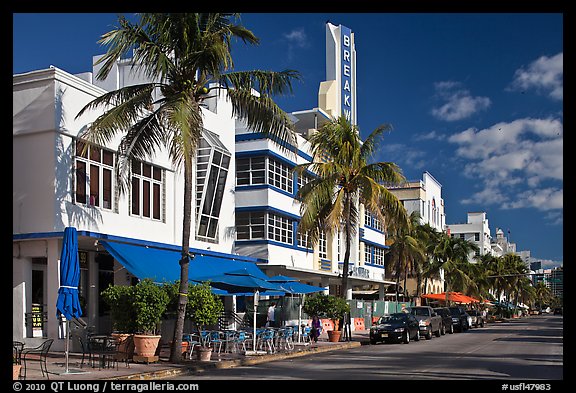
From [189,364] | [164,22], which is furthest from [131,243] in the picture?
[164,22]

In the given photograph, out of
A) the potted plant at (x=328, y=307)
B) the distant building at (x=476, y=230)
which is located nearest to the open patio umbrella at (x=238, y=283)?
the potted plant at (x=328, y=307)

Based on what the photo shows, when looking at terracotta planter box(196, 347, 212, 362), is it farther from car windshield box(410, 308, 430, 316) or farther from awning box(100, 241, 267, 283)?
car windshield box(410, 308, 430, 316)

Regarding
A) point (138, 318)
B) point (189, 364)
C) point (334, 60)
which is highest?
point (334, 60)

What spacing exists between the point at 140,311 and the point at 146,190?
8.49 m

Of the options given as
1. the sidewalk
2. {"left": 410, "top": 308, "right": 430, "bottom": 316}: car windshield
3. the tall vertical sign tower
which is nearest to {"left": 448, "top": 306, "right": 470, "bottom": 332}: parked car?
{"left": 410, "top": 308, "right": 430, "bottom": 316}: car windshield

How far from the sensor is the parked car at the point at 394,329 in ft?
105

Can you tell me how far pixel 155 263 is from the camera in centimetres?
2423

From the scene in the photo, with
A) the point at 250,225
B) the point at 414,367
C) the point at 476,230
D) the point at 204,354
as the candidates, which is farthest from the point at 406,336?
the point at 476,230

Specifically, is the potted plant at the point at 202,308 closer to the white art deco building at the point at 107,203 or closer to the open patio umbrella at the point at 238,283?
the open patio umbrella at the point at 238,283

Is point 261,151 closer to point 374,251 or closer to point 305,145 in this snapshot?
point 305,145

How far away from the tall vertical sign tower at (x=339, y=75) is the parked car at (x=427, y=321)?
1629 cm

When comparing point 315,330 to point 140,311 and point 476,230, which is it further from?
point 476,230

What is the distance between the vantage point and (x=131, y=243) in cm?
2467
